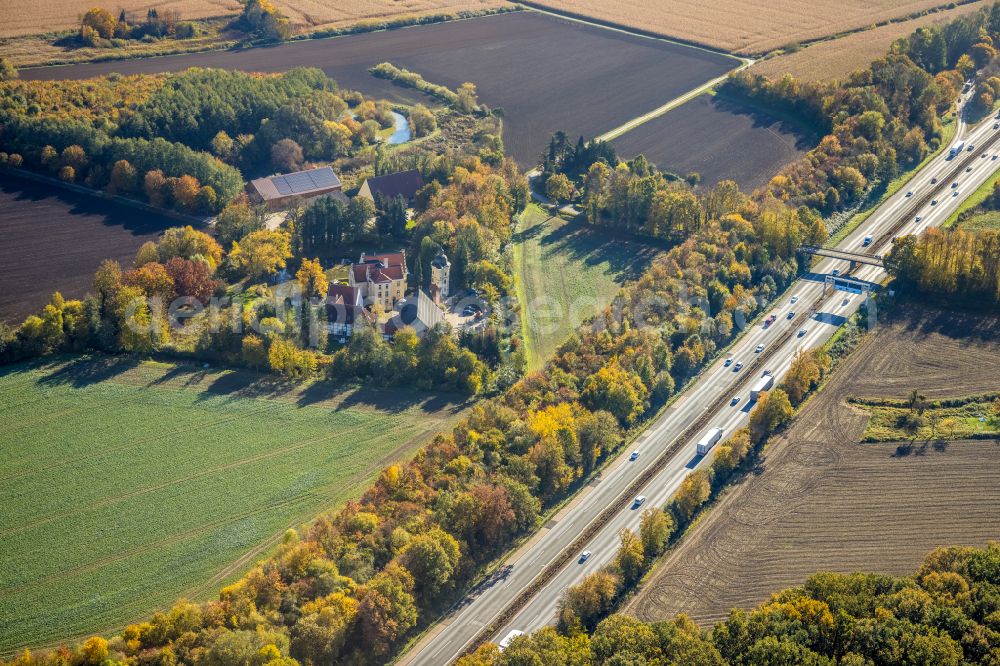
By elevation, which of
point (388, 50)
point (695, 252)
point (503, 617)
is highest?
point (388, 50)

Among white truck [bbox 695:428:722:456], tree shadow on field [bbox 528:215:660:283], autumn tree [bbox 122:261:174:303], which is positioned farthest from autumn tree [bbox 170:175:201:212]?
white truck [bbox 695:428:722:456]

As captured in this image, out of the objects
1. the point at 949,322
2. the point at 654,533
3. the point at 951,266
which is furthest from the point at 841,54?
the point at 654,533

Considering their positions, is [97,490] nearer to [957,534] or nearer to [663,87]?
[957,534]

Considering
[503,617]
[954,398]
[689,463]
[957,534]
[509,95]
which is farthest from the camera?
[509,95]

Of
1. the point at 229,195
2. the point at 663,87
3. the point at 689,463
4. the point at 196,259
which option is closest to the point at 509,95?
the point at 663,87

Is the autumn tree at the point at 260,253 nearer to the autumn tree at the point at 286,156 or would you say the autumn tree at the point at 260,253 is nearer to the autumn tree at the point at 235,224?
the autumn tree at the point at 235,224

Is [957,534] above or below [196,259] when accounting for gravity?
below

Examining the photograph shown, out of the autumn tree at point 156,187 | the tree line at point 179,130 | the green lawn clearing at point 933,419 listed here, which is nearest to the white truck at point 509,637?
the green lawn clearing at point 933,419

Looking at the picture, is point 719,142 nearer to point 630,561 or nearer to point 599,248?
point 599,248
